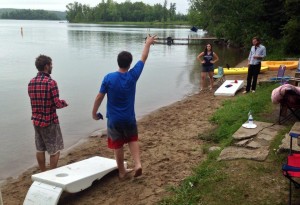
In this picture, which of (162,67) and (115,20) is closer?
(162,67)

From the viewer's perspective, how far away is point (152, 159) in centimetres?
659

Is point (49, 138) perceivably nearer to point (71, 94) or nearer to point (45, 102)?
point (45, 102)

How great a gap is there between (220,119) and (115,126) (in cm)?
434

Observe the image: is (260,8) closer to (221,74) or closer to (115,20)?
(221,74)

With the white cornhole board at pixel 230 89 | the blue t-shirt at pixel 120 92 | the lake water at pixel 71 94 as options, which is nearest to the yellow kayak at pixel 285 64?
the lake water at pixel 71 94

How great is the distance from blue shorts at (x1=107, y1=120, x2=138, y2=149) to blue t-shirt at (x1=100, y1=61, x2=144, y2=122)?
0.24 feet

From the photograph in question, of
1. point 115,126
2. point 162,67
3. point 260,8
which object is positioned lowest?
point 162,67

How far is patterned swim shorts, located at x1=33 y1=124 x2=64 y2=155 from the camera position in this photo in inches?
214

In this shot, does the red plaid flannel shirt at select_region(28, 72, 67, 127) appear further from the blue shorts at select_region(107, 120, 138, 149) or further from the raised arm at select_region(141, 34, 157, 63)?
the raised arm at select_region(141, 34, 157, 63)

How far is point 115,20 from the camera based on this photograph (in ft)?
559

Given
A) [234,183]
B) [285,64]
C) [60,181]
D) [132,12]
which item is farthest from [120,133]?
[132,12]

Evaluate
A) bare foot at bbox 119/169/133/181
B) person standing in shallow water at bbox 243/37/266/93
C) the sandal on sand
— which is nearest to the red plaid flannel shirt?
bare foot at bbox 119/169/133/181

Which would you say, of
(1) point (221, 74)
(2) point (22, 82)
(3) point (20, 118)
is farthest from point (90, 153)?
(2) point (22, 82)

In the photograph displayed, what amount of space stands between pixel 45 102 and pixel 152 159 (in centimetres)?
231
